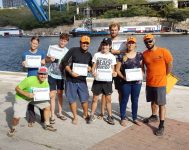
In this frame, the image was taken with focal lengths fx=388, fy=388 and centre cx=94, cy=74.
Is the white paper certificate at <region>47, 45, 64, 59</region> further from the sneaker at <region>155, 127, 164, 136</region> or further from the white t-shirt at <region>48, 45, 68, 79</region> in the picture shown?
the sneaker at <region>155, 127, 164, 136</region>

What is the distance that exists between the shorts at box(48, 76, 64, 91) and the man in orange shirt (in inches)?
55.5

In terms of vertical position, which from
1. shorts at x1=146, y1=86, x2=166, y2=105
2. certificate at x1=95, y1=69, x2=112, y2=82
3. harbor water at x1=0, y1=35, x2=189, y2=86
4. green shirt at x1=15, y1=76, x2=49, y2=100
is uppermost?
certificate at x1=95, y1=69, x2=112, y2=82

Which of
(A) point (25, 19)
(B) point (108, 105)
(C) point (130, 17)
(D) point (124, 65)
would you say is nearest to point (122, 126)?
(B) point (108, 105)

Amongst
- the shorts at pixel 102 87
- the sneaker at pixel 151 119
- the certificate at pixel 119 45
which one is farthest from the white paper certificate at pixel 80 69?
the sneaker at pixel 151 119

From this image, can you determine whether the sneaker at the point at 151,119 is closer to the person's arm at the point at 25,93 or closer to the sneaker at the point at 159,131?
the sneaker at the point at 159,131

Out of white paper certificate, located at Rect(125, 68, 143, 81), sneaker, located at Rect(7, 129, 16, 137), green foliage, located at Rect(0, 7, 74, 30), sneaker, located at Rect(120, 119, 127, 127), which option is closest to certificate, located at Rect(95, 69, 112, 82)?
white paper certificate, located at Rect(125, 68, 143, 81)

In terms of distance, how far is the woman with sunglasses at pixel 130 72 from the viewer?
18.9 ft

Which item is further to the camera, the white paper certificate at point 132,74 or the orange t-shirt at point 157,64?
the white paper certificate at point 132,74

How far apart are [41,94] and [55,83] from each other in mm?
662

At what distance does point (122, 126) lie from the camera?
5848 millimetres

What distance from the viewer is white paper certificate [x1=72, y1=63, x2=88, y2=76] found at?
19.0ft

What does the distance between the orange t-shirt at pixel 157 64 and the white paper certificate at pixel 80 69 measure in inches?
35.9

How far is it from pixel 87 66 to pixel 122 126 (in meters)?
1.05

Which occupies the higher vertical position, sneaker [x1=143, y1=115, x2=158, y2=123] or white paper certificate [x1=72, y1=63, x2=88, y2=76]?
white paper certificate [x1=72, y1=63, x2=88, y2=76]
